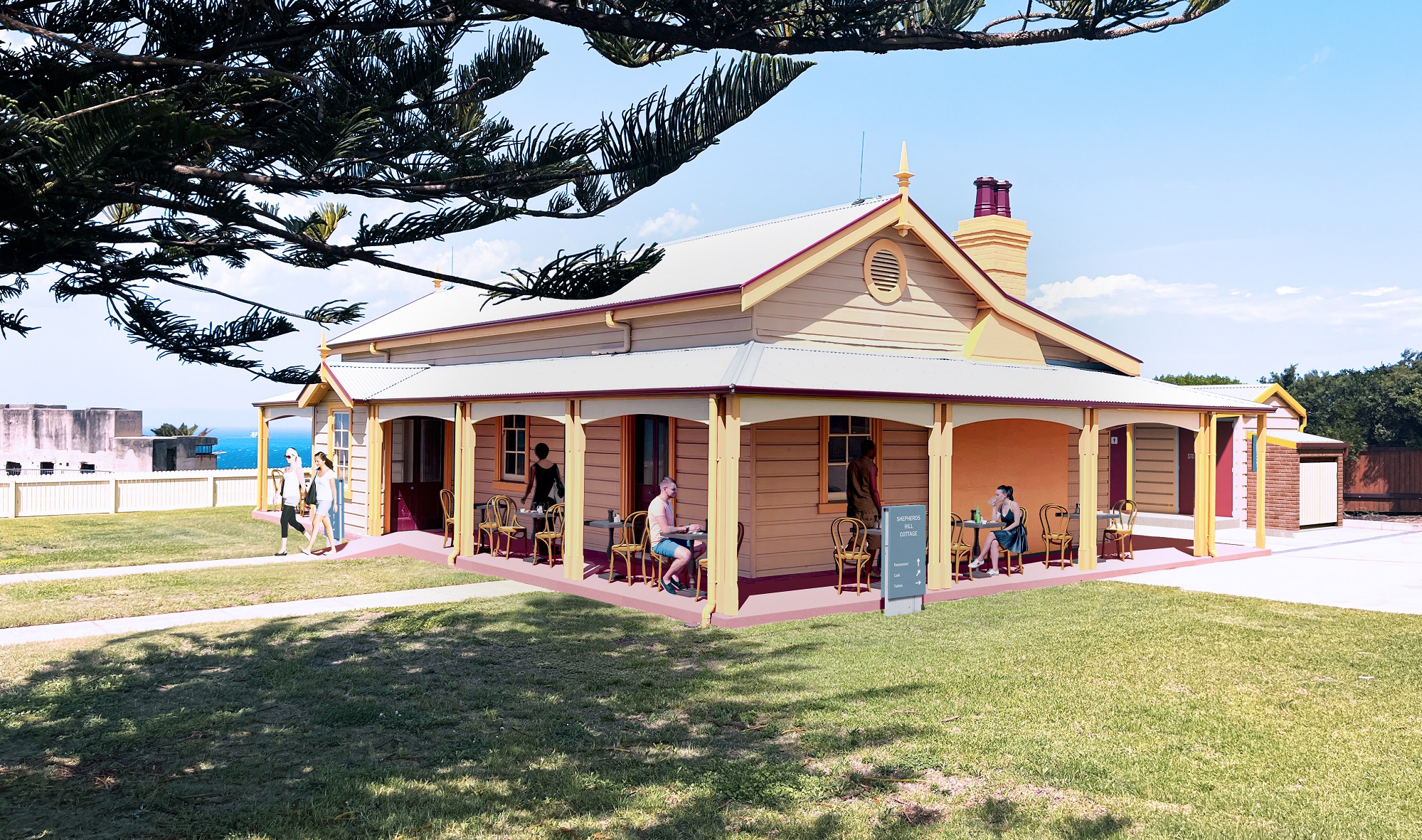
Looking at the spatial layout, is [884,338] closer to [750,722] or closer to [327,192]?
[750,722]

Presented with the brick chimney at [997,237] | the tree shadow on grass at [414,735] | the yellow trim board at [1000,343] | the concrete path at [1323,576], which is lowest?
the tree shadow on grass at [414,735]

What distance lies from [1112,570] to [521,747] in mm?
10595

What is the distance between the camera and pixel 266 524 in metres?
21.9

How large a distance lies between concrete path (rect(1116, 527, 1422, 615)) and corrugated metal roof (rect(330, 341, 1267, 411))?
2.47 metres

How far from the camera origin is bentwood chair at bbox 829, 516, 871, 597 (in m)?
12.0

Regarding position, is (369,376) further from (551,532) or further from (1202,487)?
(1202,487)

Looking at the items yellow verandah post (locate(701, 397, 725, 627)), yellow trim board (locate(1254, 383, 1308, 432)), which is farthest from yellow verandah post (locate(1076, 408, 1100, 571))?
yellow trim board (locate(1254, 383, 1308, 432))

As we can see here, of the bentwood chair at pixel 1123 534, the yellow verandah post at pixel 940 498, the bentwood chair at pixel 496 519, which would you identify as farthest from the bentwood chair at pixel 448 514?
the bentwood chair at pixel 1123 534

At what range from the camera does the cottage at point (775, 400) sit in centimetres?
1230

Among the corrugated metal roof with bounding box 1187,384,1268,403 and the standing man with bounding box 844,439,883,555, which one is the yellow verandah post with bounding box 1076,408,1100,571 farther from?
the corrugated metal roof with bounding box 1187,384,1268,403

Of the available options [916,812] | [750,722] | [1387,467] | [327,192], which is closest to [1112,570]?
[750,722]

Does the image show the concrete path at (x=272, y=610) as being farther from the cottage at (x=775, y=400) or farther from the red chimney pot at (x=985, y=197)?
the red chimney pot at (x=985, y=197)

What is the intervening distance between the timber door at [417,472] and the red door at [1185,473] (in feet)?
48.3

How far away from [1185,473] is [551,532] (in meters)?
13.8
